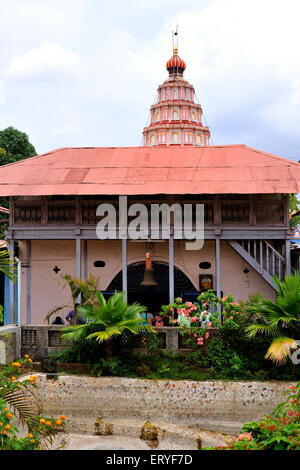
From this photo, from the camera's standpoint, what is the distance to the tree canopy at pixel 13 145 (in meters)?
22.7

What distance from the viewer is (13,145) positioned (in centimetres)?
2288

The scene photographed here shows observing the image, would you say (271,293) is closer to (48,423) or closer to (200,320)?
(200,320)

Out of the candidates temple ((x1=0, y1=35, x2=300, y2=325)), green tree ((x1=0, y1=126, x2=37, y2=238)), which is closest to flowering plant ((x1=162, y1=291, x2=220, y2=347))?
temple ((x1=0, y1=35, x2=300, y2=325))

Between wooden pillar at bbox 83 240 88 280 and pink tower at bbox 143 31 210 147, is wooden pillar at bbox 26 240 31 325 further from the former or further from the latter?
pink tower at bbox 143 31 210 147

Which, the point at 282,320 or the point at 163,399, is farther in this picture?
the point at 163,399

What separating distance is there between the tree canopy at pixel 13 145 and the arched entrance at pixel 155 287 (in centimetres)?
1195

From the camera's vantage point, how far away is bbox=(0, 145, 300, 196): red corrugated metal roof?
11891 mm

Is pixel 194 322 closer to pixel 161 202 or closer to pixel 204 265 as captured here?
pixel 204 265

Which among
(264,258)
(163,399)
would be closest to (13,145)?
(264,258)

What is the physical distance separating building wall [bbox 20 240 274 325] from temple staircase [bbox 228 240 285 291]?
27.1 inches

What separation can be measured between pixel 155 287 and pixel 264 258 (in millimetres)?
3799

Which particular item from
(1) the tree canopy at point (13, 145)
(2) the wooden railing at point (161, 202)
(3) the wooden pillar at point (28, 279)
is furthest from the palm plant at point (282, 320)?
(1) the tree canopy at point (13, 145)

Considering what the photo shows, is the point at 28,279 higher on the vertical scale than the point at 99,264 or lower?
lower

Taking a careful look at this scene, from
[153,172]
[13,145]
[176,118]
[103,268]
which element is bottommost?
[103,268]
